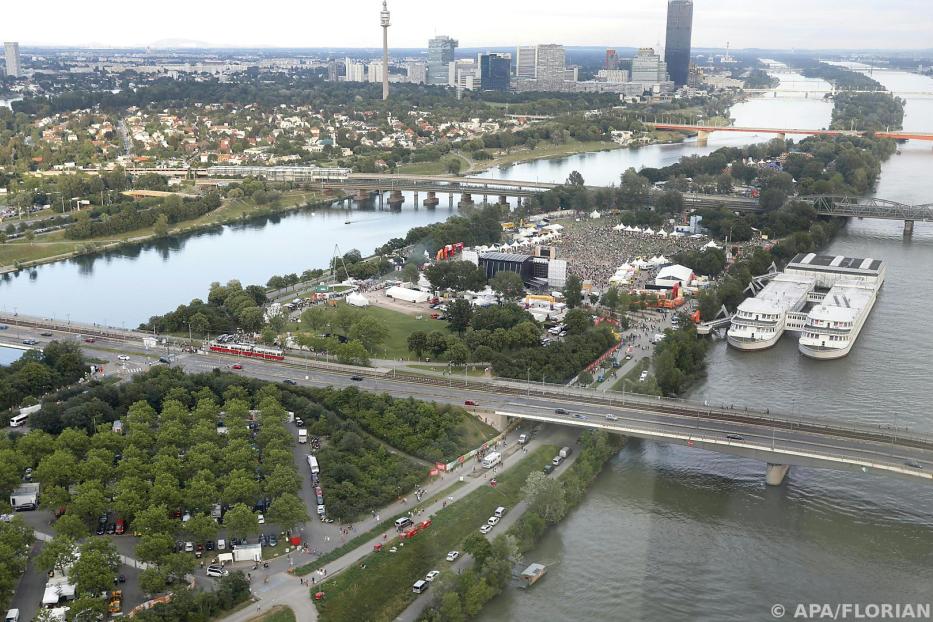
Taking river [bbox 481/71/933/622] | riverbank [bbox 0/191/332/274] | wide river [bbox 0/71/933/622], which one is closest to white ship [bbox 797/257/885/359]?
wide river [bbox 0/71/933/622]

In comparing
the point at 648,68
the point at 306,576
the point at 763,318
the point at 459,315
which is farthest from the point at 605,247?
the point at 648,68

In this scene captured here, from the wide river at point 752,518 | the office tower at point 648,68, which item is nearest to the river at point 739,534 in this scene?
the wide river at point 752,518

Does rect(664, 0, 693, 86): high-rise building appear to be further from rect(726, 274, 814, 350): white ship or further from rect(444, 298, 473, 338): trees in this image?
rect(444, 298, 473, 338): trees

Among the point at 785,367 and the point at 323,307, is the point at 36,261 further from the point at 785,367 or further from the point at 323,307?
the point at 785,367

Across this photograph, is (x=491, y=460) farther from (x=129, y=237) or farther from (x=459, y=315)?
(x=129, y=237)

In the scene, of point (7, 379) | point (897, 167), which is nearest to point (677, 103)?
point (897, 167)

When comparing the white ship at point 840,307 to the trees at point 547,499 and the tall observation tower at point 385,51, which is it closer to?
the trees at point 547,499
